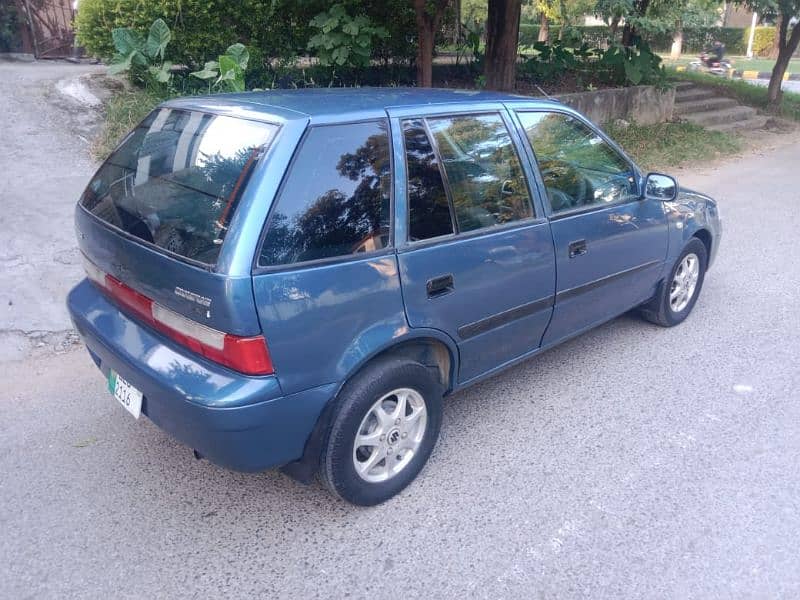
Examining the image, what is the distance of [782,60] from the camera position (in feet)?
48.8

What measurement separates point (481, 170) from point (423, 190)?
0.44 meters

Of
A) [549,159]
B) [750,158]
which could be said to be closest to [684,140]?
[750,158]

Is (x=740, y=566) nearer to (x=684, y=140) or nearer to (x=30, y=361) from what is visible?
(x=30, y=361)

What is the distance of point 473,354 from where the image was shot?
326 cm

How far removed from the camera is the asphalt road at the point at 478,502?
8.39 ft

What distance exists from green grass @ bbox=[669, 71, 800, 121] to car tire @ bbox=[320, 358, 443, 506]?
14.7 meters

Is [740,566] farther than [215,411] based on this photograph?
Yes

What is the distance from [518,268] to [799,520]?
1673 mm

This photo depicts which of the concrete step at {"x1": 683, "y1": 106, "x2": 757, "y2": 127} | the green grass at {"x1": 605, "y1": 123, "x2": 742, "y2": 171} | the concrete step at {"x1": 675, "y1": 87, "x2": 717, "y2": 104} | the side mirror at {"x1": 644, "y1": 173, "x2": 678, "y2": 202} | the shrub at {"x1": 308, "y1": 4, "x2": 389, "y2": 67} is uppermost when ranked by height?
the shrub at {"x1": 308, "y1": 4, "x2": 389, "y2": 67}

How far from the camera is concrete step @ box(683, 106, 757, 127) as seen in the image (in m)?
13.4

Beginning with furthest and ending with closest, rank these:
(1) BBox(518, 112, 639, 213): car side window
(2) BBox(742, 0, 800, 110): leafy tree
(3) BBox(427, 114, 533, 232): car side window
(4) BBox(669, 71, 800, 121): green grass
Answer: (4) BBox(669, 71, 800, 121): green grass < (2) BBox(742, 0, 800, 110): leafy tree < (1) BBox(518, 112, 639, 213): car side window < (3) BBox(427, 114, 533, 232): car side window

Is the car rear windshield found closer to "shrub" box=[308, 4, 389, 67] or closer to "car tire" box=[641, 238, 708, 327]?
"car tire" box=[641, 238, 708, 327]

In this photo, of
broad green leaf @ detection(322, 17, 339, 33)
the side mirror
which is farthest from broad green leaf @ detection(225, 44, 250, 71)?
the side mirror

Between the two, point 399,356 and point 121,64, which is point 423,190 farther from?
point 121,64
